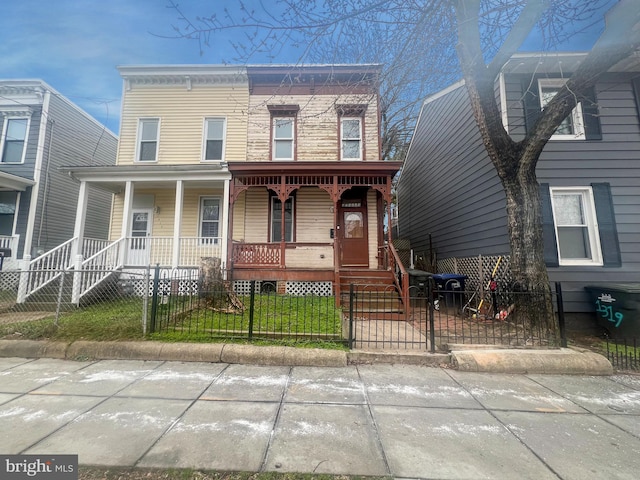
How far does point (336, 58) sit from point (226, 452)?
20.3 feet

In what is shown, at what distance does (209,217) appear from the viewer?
10.2 metres

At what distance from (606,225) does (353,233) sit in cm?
641

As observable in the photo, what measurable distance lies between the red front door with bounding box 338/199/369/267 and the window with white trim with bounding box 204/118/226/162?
A: 4873 mm

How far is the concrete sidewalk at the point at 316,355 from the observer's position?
164 inches

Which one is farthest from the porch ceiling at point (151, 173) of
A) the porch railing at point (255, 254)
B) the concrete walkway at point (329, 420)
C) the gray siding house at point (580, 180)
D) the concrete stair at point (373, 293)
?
the gray siding house at point (580, 180)

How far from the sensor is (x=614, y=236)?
22.1 ft

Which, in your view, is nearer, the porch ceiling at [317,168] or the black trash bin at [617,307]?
the black trash bin at [617,307]

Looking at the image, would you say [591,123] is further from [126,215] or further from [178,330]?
[126,215]

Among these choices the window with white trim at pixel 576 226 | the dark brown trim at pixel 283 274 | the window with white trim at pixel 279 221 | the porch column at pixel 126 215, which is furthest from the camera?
the window with white trim at pixel 279 221

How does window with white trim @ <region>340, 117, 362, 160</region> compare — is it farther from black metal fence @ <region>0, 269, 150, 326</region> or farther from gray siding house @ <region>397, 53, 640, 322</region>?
black metal fence @ <region>0, 269, 150, 326</region>

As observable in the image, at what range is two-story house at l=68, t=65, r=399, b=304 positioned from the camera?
9.03 meters

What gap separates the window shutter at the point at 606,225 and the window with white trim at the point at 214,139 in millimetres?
10971

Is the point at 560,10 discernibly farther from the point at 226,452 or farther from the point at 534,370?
the point at 226,452

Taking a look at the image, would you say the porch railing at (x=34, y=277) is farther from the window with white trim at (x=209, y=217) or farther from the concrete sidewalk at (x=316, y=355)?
the window with white trim at (x=209, y=217)
